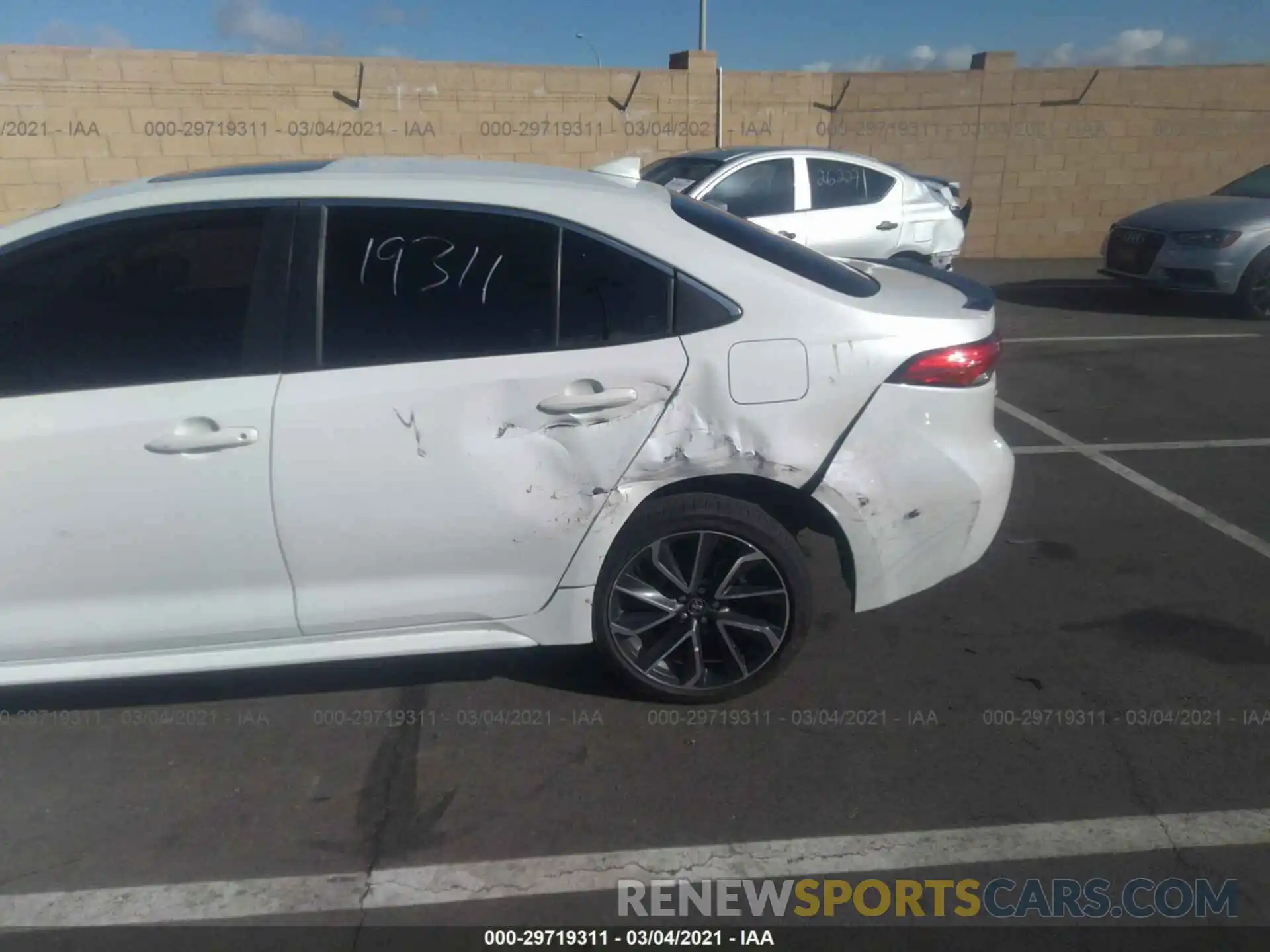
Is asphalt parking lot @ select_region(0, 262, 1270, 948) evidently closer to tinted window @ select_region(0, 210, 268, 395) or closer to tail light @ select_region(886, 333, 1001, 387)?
tail light @ select_region(886, 333, 1001, 387)

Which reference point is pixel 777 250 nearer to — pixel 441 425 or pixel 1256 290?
pixel 441 425

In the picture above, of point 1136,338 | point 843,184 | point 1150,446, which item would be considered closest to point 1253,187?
point 1136,338

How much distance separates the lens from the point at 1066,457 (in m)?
6.09

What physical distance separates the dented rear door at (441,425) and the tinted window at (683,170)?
20.3 feet

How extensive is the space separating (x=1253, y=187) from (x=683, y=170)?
6.64m

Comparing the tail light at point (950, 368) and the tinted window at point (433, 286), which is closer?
the tinted window at point (433, 286)

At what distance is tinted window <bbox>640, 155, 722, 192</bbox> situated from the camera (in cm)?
924

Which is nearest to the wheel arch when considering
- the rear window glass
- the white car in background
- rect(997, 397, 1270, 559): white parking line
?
the rear window glass

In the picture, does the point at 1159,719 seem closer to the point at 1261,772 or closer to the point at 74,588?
the point at 1261,772

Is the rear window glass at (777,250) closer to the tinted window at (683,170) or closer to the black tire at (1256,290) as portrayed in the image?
the tinted window at (683,170)

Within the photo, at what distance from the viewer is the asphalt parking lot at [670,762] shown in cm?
282

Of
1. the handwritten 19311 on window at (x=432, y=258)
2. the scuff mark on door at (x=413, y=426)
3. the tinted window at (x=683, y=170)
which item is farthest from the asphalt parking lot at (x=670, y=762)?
the tinted window at (x=683, y=170)

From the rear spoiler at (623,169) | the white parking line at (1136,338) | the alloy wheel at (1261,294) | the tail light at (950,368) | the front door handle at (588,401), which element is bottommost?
the white parking line at (1136,338)

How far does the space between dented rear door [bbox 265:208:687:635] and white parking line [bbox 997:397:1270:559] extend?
3.27m
